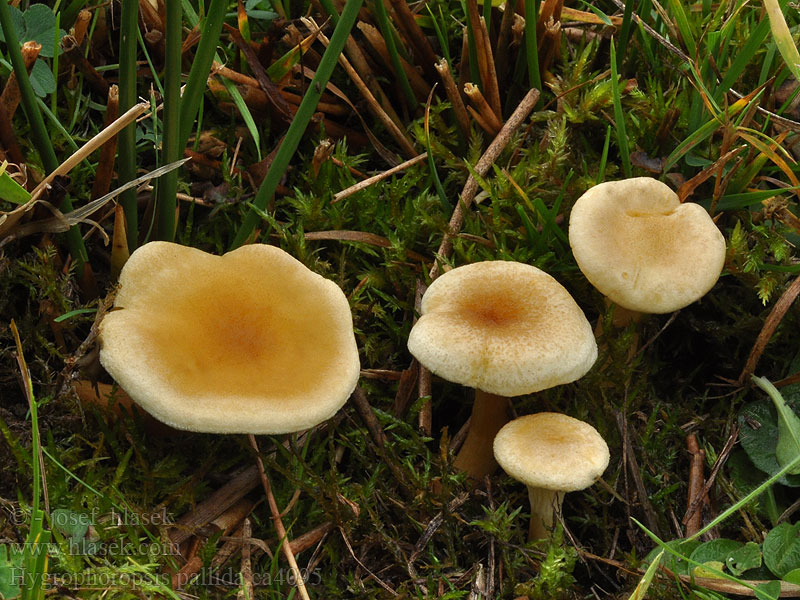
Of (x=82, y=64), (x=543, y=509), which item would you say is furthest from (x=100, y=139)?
(x=543, y=509)

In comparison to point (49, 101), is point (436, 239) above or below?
below

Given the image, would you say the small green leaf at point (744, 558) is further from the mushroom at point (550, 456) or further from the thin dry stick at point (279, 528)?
the thin dry stick at point (279, 528)

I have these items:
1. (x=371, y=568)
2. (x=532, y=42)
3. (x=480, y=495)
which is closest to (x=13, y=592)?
(x=371, y=568)

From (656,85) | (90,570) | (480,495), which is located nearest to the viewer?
(90,570)

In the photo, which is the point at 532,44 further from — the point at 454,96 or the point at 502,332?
the point at 502,332

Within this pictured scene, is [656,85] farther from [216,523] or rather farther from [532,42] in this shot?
[216,523]

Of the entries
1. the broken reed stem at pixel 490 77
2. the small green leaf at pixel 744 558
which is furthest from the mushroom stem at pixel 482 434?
the broken reed stem at pixel 490 77

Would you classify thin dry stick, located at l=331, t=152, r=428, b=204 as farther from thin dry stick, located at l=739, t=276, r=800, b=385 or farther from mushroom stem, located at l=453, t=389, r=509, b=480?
thin dry stick, located at l=739, t=276, r=800, b=385
